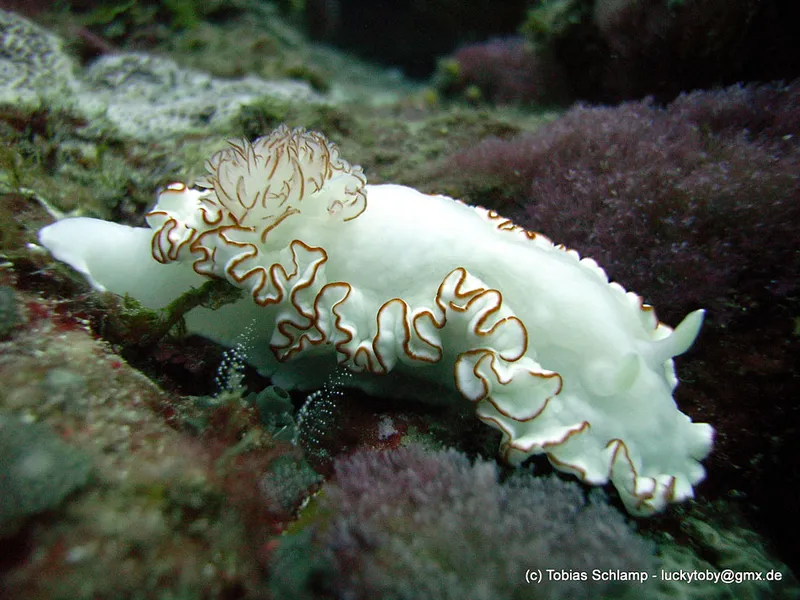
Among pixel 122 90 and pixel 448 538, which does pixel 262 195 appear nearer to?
pixel 448 538

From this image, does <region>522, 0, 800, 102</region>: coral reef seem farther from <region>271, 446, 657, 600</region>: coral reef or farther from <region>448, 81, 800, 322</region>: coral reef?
<region>271, 446, 657, 600</region>: coral reef

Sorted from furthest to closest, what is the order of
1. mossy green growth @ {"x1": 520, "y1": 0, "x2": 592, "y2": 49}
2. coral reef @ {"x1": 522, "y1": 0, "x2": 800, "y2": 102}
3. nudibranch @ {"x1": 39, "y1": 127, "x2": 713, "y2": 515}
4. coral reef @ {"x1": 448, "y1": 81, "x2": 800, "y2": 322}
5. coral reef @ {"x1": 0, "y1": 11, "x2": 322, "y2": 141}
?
mossy green growth @ {"x1": 520, "y1": 0, "x2": 592, "y2": 49}
coral reef @ {"x1": 522, "y1": 0, "x2": 800, "y2": 102}
coral reef @ {"x1": 0, "y1": 11, "x2": 322, "y2": 141}
coral reef @ {"x1": 448, "y1": 81, "x2": 800, "y2": 322}
nudibranch @ {"x1": 39, "y1": 127, "x2": 713, "y2": 515}

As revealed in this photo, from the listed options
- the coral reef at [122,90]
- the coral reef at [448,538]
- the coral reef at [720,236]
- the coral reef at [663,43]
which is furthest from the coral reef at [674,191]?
the coral reef at [122,90]

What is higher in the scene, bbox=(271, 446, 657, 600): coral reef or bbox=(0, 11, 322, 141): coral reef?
bbox=(0, 11, 322, 141): coral reef

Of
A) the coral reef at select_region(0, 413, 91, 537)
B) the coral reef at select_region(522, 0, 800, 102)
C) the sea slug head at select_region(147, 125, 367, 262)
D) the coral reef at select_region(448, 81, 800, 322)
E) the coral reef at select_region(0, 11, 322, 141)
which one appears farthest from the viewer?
the coral reef at select_region(522, 0, 800, 102)

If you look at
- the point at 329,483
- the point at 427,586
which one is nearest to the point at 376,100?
the point at 329,483

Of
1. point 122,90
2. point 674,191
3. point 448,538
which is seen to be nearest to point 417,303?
point 448,538

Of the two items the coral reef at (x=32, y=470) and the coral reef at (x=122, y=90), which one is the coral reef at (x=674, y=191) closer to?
the coral reef at (x=122, y=90)

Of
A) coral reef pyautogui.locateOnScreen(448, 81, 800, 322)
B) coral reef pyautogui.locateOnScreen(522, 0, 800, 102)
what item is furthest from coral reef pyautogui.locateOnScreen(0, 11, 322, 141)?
coral reef pyautogui.locateOnScreen(522, 0, 800, 102)

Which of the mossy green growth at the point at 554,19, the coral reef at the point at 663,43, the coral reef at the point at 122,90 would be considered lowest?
the coral reef at the point at 122,90
